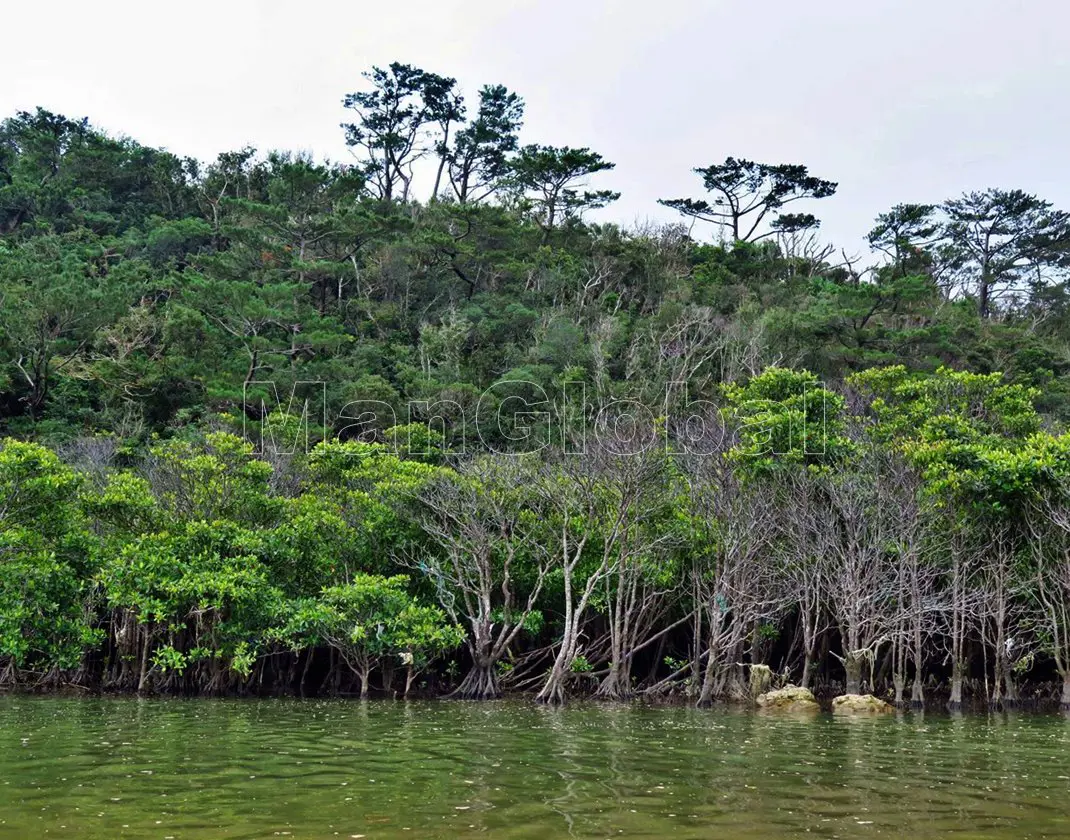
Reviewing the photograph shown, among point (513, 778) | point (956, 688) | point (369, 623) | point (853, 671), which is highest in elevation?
point (369, 623)

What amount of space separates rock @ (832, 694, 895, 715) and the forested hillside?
1.28 m

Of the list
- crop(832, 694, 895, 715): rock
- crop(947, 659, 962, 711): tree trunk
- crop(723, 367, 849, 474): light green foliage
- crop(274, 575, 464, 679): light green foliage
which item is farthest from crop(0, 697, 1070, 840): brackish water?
crop(723, 367, 849, 474): light green foliage

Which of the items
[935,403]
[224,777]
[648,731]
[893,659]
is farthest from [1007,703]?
[224,777]

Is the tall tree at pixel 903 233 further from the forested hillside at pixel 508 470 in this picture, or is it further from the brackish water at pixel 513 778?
the brackish water at pixel 513 778

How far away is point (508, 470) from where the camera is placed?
26.4 metres

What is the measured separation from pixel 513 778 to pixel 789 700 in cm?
1377

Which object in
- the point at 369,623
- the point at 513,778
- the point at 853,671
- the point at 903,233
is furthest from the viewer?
the point at 903,233

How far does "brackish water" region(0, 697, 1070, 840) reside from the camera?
27.7 ft

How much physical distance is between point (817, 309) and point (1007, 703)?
23.8 m

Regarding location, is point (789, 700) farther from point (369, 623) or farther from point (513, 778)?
point (513, 778)

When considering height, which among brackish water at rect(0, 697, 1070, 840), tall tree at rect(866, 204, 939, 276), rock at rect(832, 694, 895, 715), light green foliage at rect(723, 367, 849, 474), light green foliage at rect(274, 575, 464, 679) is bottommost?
rock at rect(832, 694, 895, 715)

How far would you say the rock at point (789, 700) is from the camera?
74.7 ft

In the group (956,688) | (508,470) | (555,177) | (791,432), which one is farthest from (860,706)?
(555,177)

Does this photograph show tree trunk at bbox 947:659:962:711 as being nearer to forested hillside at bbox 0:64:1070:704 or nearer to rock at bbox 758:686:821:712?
forested hillside at bbox 0:64:1070:704
